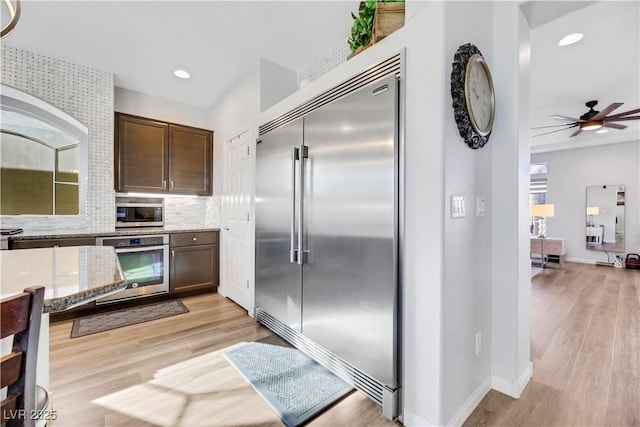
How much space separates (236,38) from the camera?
8.86 feet

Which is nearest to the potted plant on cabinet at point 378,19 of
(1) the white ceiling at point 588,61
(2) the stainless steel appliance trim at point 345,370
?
(1) the white ceiling at point 588,61

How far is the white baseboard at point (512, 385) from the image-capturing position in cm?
171

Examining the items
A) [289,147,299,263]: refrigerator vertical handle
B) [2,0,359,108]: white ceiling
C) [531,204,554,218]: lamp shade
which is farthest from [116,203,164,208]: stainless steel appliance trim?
[531,204,554,218]: lamp shade

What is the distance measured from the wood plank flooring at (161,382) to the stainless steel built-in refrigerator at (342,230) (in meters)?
0.33

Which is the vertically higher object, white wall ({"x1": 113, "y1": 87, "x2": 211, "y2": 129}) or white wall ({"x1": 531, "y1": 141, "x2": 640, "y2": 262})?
white wall ({"x1": 113, "y1": 87, "x2": 211, "y2": 129})

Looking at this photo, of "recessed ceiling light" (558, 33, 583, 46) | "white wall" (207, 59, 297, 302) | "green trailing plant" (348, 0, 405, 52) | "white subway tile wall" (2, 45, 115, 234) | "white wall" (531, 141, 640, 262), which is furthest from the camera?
"white wall" (531, 141, 640, 262)

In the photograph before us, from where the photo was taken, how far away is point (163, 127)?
3707 millimetres

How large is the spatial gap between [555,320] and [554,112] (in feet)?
11.2

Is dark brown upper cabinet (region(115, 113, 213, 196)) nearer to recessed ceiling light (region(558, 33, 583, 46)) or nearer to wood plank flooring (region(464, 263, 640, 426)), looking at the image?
wood plank flooring (region(464, 263, 640, 426))

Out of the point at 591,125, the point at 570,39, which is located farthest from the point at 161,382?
the point at 591,125

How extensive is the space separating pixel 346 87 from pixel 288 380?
2019 millimetres

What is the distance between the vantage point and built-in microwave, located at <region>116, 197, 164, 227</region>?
11.8 ft

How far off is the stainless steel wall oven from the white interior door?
715 mm

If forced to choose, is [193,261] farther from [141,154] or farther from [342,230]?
[342,230]
